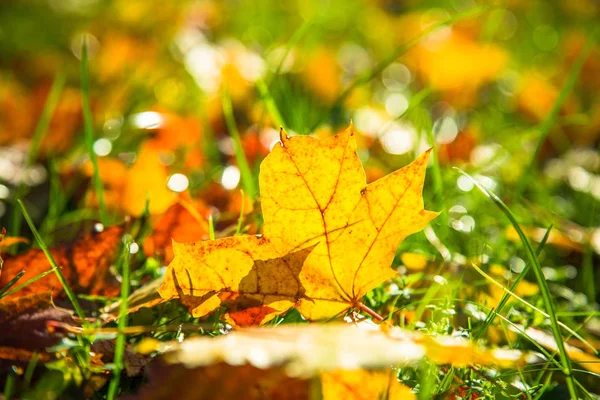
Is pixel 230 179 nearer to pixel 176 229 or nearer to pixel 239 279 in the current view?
pixel 176 229

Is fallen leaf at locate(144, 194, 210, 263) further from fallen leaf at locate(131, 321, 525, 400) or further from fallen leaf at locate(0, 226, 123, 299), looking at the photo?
fallen leaf at locate(131, 321, 525, 400)

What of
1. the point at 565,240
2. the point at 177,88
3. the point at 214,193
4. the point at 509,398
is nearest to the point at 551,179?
the point at 565,240

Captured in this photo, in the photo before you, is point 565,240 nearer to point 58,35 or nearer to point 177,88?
point 177,88

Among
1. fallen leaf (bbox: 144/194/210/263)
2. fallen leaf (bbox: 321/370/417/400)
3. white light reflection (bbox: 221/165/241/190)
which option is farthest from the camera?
white light reflection (bbox: 221/165/241/190)

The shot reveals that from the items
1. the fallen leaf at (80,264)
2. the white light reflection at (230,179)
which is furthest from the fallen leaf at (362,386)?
the white light reflection at (230,179)

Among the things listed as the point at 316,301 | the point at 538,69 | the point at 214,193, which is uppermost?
the point at 316,301

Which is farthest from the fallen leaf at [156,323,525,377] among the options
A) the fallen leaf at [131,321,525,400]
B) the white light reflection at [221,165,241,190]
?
the white light reflection at [221,165,241,190]

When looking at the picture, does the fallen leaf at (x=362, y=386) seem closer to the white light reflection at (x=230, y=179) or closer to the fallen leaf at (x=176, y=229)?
the fallen leaf at (x=176, y=229)
